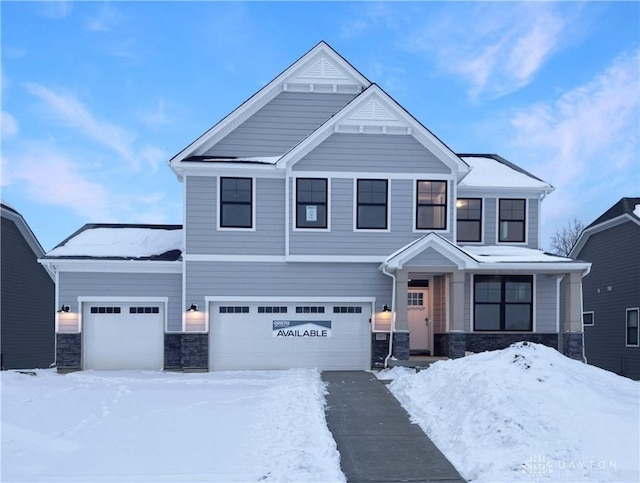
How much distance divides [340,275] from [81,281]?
732 cm

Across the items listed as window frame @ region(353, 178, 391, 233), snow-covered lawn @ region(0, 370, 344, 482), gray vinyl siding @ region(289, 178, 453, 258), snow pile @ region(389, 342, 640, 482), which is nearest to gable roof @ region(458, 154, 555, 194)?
gray vinyl siding @ region(289, 178, 453, 258)

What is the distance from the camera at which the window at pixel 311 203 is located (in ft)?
46.4

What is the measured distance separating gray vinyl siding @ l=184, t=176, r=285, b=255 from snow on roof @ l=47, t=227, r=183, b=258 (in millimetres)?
1500

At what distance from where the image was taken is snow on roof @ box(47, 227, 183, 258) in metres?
14.2

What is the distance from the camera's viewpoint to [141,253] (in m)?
14.5

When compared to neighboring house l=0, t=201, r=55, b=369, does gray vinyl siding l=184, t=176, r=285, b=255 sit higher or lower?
higher

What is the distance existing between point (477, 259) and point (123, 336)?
10.1 metres

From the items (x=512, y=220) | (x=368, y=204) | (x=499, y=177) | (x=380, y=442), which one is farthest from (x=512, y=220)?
(x=380, y=442)

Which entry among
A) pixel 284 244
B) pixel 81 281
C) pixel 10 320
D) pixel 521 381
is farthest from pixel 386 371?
pixel 10 320

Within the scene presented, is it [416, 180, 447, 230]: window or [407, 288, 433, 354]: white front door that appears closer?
[416, 180, 447, 230]: window

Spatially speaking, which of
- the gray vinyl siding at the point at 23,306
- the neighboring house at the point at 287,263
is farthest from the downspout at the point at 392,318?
the gray vinyl siding at the point at 23,306

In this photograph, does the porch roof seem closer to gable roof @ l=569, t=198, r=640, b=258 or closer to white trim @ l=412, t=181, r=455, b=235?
white trim @ l=412, t=181, r=455, b=235

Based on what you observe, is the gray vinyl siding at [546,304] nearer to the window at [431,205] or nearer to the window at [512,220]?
the window at [512,220]

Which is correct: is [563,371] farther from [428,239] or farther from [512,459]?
[428,239]
